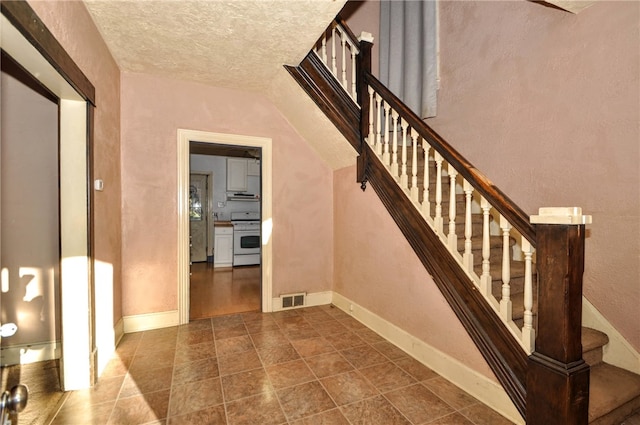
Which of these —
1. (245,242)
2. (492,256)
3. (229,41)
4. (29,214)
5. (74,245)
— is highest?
(229,41)

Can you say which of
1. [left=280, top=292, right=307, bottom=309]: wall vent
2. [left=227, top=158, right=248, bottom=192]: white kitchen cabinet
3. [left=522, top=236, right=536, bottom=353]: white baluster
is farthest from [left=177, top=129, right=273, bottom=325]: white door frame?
[left=227, top=158, right=248, bottom=192]: white kitchen cabinet

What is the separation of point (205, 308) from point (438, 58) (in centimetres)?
408

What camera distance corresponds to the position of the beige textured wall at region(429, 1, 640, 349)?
1943mm

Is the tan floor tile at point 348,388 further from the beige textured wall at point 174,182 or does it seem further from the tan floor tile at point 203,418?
the beige textured wall at point 174,182

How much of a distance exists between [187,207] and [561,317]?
3184mm

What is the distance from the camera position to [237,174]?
6977 millimetres

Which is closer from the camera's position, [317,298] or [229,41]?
[229,41]

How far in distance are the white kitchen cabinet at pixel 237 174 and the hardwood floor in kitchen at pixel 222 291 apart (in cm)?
190

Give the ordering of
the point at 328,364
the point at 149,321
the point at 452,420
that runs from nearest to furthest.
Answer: the point at 452,420 < the point at 328,364 < the point at 149,321

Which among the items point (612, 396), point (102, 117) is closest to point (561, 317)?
point (612, 396)

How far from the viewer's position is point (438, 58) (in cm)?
341

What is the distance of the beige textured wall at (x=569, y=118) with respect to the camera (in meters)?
1.94

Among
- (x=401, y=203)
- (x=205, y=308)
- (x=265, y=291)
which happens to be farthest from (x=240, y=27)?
(x=205, y=308)

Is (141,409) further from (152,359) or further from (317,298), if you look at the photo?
(317,298)
